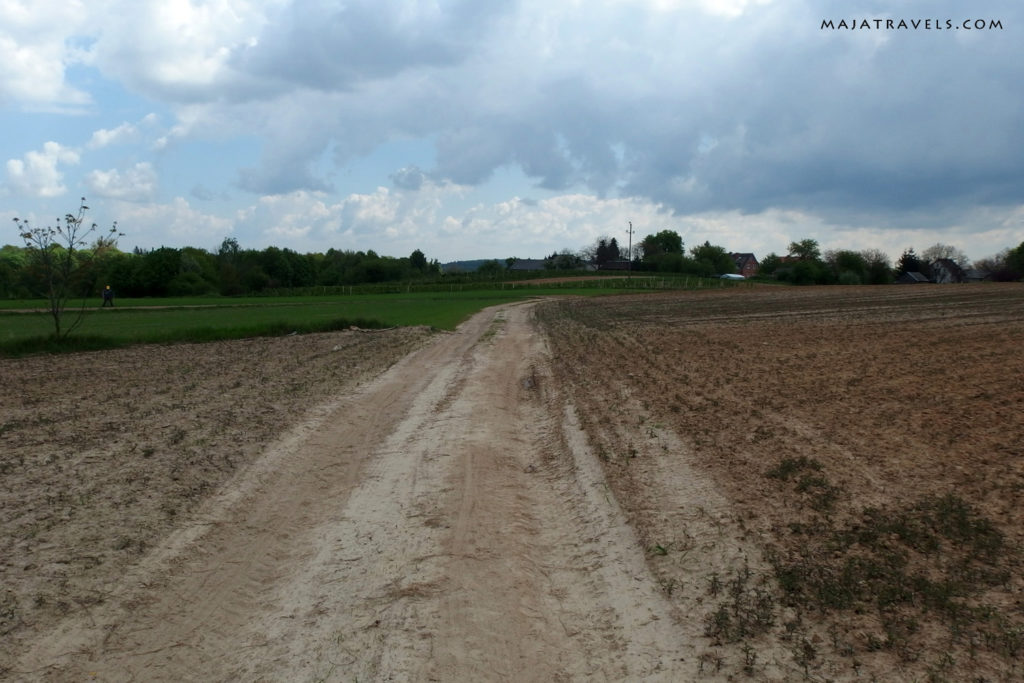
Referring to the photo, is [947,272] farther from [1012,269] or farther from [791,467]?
[791,467]

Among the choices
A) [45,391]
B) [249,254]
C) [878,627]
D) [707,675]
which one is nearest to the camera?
[707,675]

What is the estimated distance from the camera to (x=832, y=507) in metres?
6.68

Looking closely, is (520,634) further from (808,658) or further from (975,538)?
(975,538)

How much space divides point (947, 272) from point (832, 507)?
15663 centimetres

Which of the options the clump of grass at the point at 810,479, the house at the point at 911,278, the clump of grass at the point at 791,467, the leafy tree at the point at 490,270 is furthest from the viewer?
the house at the point at 911,278

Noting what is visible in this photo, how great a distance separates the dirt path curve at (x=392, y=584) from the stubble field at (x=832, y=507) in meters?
0.52

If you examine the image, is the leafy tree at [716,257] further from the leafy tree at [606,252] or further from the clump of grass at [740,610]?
the clump of grass at [740,610]

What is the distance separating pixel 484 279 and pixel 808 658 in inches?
4023

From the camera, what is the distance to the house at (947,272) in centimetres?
13700

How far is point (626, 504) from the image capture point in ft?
24.2

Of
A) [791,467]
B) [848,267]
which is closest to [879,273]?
[848,267]

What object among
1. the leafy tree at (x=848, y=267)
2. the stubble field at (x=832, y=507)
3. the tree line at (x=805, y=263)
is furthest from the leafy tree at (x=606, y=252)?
the stubble field at (x=832, y=507)

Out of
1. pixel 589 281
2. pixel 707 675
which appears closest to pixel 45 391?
pixel 707 675

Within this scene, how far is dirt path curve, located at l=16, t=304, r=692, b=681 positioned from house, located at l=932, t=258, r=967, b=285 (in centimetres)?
15015
